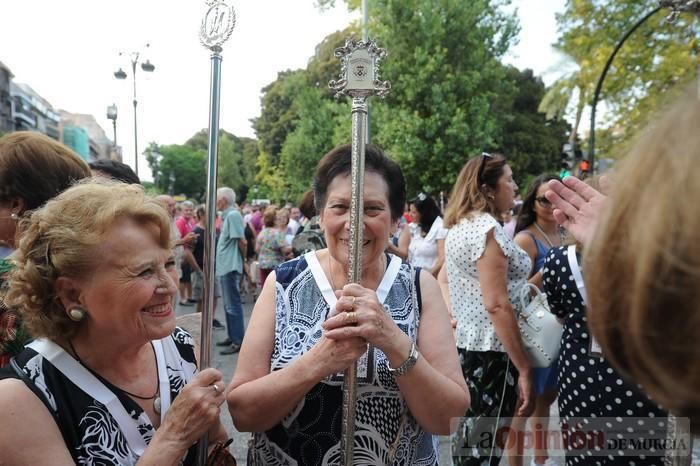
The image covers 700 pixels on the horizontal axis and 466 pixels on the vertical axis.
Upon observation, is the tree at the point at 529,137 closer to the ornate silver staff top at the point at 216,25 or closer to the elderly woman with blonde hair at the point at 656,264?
the ornate silver staff top at the point at 216,25

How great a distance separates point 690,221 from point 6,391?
151 centimetres

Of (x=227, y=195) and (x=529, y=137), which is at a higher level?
(x=529, y=137)

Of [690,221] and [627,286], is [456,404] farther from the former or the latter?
[690,221]

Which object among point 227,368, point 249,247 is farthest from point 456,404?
point 249,247

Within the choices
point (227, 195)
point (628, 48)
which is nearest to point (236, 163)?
point (628, 48)

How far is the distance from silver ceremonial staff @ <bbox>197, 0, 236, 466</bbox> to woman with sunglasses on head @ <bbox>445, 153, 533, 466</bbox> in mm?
1793

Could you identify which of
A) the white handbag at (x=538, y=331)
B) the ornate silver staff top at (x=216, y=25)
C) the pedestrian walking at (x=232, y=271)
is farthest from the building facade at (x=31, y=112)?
the ornate silver staff top at (x=216, y=25)

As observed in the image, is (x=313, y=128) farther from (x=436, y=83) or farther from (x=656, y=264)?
(x=656, y=264)

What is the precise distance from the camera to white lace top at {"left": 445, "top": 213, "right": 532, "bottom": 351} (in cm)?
306

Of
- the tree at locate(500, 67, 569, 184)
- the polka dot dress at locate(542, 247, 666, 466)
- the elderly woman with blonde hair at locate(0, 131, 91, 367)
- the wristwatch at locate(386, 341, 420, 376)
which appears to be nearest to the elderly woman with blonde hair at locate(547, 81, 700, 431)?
the wristwatch at locate(386, 341, 420, 376)

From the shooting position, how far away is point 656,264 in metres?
0.71

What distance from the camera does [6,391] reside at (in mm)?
1337

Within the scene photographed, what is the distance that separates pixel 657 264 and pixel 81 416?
1.40 meters

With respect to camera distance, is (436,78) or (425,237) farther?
(436,78)
